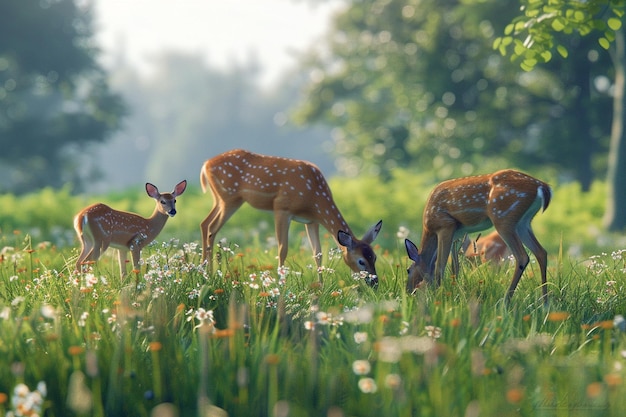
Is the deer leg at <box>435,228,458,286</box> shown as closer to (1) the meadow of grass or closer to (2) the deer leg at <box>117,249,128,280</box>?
(1) the meadow of grass

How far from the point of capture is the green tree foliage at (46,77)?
28.9 meters

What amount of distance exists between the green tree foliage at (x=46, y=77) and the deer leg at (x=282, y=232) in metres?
22.5

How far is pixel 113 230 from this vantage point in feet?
24.9

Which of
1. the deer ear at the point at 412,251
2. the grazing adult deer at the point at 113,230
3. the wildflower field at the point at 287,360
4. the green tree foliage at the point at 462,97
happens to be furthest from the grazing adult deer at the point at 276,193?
the green tree foliage at the point at 462,97

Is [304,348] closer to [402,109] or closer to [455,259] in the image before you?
[455,259]

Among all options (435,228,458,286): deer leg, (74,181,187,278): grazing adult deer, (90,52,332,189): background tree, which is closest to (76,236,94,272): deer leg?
(74,181,187,278): grazing adult deer

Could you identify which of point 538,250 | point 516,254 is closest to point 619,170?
point 538,250

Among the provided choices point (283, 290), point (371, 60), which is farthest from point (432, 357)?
point (371, 60)

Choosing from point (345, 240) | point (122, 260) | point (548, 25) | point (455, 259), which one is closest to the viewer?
point (455, 259)

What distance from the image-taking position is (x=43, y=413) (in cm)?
422

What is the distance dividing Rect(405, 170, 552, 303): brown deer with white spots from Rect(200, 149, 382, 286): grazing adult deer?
0.87 metres

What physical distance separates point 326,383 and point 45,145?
2734cm

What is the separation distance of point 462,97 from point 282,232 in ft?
52.2

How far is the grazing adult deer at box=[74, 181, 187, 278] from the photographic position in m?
7.61
